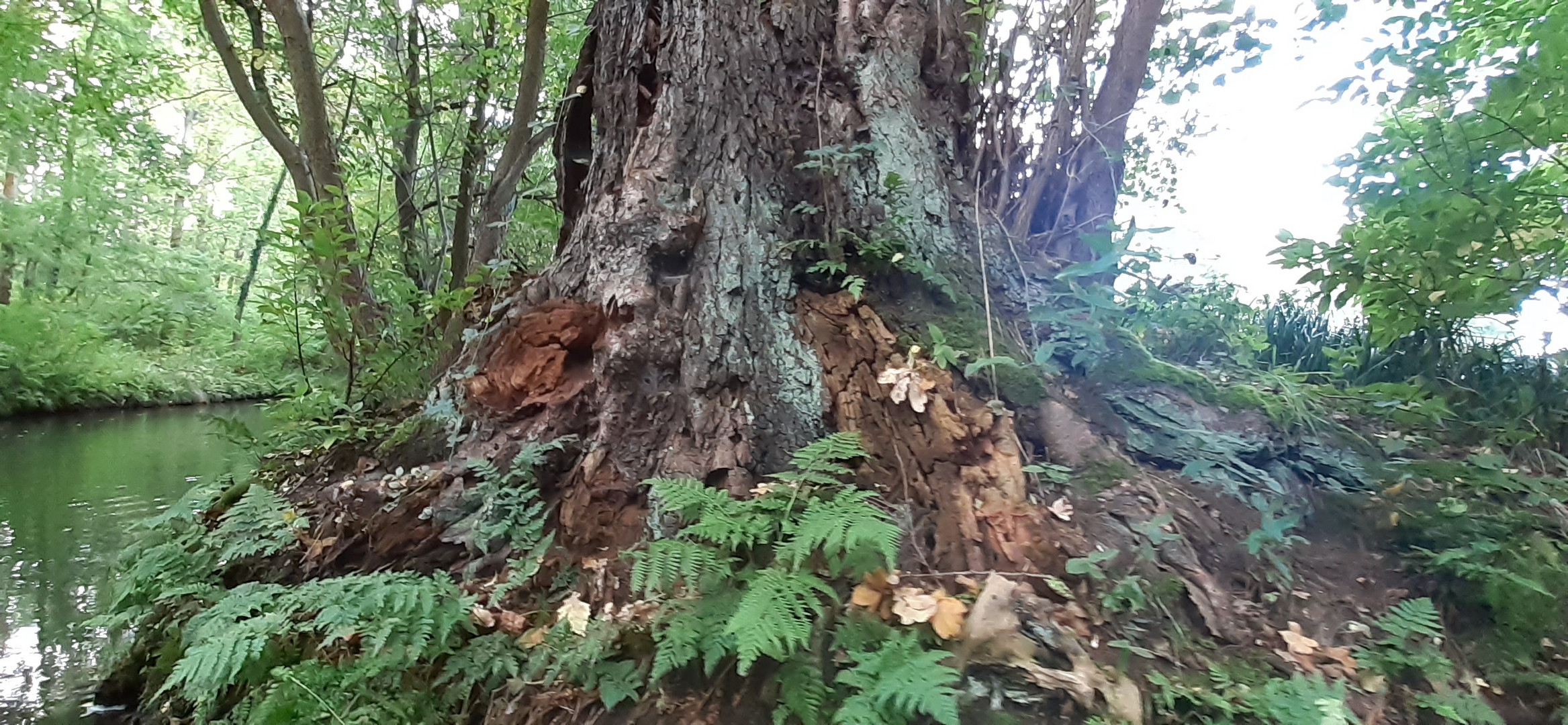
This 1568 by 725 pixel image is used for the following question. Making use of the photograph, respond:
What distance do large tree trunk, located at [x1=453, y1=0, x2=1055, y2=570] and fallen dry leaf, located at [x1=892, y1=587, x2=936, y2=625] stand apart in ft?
0.76

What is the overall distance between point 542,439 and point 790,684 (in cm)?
137

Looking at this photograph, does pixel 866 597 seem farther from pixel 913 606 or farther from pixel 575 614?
pixel 575 614

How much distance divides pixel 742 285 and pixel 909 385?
68 centimetres

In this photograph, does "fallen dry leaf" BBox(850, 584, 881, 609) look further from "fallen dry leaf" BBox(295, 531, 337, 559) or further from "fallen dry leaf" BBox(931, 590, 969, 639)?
"fallen dry leaf" BBox(295, 531, 337, 559)

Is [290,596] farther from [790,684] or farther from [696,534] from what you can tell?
[790,684]

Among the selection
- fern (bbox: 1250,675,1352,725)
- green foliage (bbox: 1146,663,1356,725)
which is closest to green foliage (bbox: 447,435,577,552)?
green foliage (bbox: 1146,663,1356,725)

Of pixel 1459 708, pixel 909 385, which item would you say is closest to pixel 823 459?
pixel 909 385

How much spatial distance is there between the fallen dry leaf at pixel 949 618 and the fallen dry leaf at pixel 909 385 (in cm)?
71

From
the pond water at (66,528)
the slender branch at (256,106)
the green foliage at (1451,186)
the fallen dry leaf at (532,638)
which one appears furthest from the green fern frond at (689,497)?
the slender branch at (256,106)

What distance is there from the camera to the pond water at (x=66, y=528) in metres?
3.04

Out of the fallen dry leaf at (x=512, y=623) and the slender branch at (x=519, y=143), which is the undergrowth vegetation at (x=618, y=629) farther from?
the slender branch at (x=519, y=143)

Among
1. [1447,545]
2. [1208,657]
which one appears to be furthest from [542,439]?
[1447,545]

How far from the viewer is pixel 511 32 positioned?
6.09 meters

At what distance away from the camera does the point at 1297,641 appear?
181 cm
